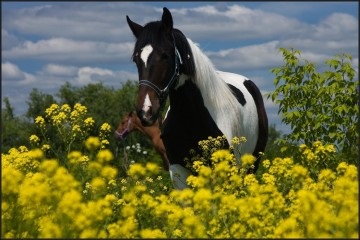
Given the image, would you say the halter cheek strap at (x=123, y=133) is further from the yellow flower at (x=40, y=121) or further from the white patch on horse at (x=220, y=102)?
the white patch on horse at (x=220, y=102)

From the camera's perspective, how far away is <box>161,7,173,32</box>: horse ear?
7.87 m

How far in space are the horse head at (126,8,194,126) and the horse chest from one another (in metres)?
0.41

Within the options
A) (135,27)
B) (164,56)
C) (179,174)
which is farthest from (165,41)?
(179,174)

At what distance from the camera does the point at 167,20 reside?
7.91 m

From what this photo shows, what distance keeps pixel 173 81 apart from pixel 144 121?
0.85 meters

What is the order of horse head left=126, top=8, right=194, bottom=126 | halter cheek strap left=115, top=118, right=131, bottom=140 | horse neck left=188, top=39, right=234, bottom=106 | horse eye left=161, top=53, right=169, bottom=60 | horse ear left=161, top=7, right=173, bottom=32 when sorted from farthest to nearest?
halter cheek strap left=115, top=118, right=131, bottom=140 < horse neck left=188, top=39, right=234, bottom=106 < horse ear left=161, top=7, right=173, bottom=32 < horse eye left=161, top=53, right=169, bottom=60 < horse head left=126, top=8, right=194, bottom=126

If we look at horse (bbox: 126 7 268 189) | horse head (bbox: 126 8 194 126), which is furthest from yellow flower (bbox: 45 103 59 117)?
horse head (bbox: 126 8 194 126)

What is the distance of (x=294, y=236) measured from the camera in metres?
4.16

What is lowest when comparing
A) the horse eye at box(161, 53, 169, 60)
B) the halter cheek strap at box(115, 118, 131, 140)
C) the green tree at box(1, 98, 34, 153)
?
the green tree at box(1, 98, 34, 153)

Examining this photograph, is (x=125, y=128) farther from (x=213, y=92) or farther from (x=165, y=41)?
(x=165, y=41)

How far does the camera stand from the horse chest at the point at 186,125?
8.32 m

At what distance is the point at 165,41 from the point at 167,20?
312mm

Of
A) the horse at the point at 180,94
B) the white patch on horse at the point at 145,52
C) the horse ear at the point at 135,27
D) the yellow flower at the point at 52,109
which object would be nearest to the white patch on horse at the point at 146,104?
the horse at the point at 180,94

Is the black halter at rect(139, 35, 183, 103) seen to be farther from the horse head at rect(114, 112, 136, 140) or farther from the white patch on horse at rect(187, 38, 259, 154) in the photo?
the horse head at rect(114, 112, 136, 140)
